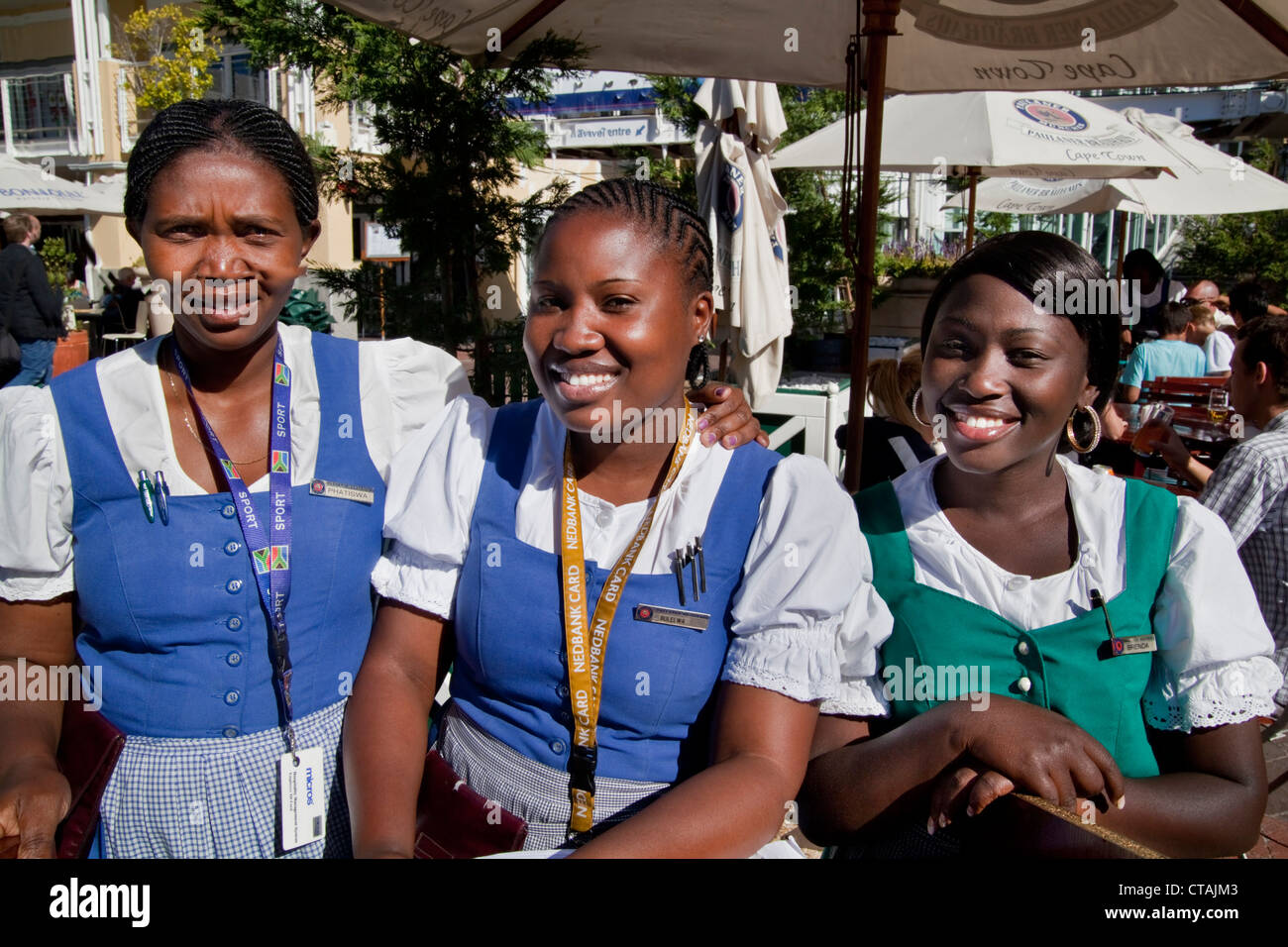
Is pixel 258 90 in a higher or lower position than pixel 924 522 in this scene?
higher

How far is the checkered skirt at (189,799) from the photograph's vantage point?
5.64 ft

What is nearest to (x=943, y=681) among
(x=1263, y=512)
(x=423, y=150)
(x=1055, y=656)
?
(x=1055, y=656)

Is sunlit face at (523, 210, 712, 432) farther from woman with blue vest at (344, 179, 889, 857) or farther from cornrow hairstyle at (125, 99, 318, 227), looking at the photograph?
cornrow hairstyle at (125, 99, 318, 227)

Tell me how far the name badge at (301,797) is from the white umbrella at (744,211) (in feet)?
14.4

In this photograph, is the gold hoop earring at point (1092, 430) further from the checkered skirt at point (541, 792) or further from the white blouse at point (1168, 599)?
the checkered skirt at point (541, 792)

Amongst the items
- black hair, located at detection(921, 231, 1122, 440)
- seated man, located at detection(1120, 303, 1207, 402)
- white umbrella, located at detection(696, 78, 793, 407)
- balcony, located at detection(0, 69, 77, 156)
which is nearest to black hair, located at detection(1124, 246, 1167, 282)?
seated man, located at detection(1120, 303, 1207, 402)

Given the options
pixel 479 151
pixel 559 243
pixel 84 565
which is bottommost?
pixel 84 565

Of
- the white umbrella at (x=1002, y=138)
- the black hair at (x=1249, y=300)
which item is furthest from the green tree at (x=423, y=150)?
the black hair at (x=1249, y=300)

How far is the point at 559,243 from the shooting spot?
1688 mm

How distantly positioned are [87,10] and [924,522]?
2672 cm

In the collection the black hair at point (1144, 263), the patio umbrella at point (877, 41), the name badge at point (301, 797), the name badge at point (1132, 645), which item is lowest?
the name badge at point (301, 797)

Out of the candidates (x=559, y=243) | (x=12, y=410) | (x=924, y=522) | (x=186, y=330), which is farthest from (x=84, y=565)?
(x=924, y=522)

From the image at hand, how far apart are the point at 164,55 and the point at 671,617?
79.7 ft

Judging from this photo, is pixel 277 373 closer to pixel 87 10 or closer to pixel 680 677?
pixel 680 677
